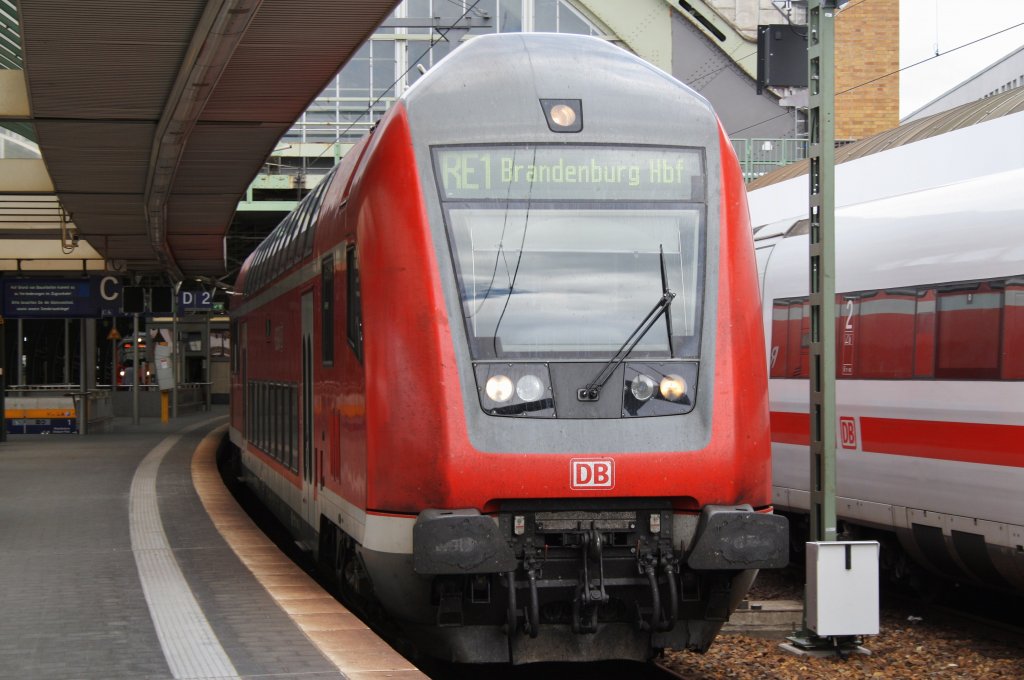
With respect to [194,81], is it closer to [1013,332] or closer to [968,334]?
[968,334]

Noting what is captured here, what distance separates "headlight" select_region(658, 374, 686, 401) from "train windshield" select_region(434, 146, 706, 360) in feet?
0.47

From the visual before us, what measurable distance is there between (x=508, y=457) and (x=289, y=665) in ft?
4.81

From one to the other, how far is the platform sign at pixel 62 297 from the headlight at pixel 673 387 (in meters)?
23.9

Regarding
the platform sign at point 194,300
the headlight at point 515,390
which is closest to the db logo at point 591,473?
the headlight at point 515,390

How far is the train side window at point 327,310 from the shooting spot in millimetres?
8914

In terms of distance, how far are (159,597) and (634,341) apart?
3.54 metres

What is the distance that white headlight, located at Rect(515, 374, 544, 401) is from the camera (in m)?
7.32

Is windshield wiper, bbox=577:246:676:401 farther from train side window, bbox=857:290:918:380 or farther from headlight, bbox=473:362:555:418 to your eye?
train side window, bbox=857:290:918:380

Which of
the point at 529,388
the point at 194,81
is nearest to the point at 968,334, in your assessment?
Result: the point at 529,388

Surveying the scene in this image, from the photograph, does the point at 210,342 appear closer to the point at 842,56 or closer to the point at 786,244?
the point at 842,56

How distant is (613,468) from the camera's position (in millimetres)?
7254

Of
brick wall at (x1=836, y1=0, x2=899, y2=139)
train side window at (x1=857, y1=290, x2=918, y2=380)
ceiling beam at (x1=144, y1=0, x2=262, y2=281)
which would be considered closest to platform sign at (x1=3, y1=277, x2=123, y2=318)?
ceiling beam at (x1=144, y1=0, x2=262, y2=281)

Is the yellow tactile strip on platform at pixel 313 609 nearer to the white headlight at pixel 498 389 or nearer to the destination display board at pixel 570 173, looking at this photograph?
the white headlight at pixel 498 389

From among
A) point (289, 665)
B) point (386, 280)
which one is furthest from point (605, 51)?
point (289, 665)
